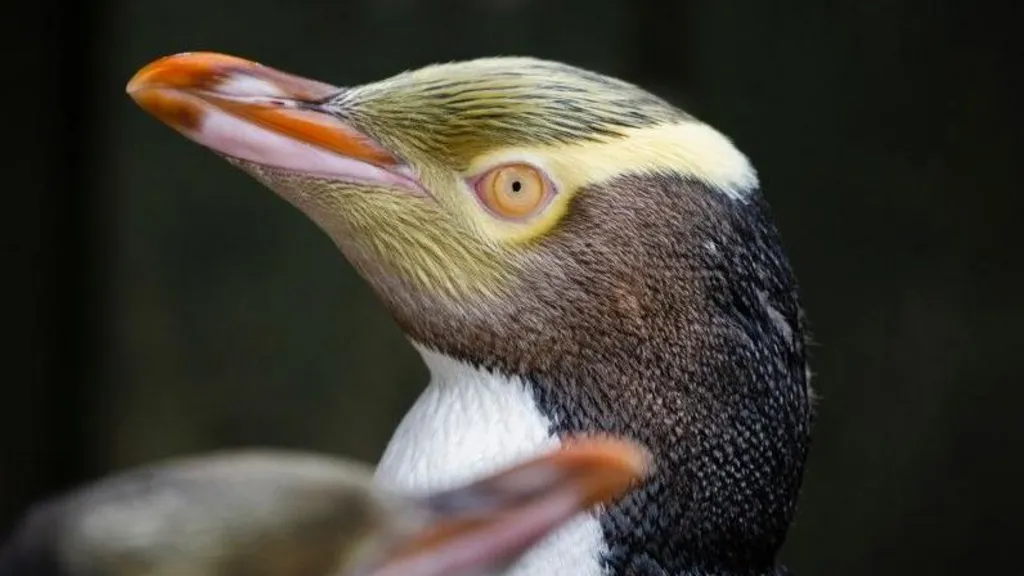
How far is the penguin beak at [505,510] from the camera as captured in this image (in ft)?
1.71

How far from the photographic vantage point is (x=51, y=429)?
1.98 meters

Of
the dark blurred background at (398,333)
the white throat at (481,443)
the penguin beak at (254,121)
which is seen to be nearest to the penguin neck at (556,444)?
the white throat at (481,443)

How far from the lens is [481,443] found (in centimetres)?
71

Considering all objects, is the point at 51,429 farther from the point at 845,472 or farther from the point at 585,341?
the point at 585,341

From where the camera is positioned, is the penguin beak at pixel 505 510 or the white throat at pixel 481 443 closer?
the penguin beak at pixel 505 510

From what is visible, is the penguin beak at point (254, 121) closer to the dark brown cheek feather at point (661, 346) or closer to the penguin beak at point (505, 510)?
the dark brown cheek feather at point (661, 346)

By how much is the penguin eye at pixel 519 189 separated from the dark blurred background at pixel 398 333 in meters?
1.05

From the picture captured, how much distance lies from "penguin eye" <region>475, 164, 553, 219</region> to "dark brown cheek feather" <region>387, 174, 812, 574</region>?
17 millimetres

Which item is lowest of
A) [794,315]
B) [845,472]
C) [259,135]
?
[845,472]

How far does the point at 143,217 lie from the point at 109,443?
0.33 m

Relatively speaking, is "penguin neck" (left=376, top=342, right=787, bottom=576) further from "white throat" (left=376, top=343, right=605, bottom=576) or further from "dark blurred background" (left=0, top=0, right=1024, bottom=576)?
"dark blurred background" (left=0, top=0, right=1024, bottom=576)

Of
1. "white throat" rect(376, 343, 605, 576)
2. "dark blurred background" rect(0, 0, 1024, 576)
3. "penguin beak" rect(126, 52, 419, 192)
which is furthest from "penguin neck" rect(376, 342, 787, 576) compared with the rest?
"dark blurred background" rect(0, 0, 1024, 576)

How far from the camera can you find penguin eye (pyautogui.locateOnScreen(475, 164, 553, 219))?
71cm

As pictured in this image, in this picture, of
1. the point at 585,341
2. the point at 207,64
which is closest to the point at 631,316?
the point at 585,341
